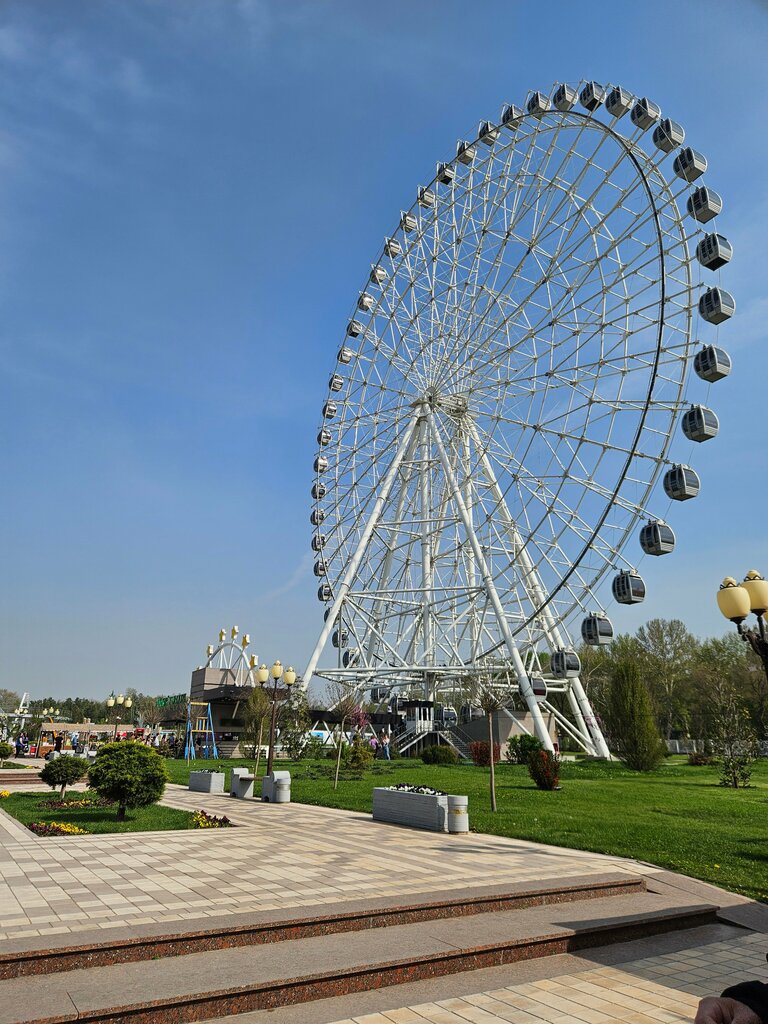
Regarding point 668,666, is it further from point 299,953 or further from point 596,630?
point 299,953

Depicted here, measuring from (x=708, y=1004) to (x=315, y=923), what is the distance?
4.99 m

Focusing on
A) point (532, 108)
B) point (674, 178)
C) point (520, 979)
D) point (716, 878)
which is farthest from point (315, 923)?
point (532, 108)

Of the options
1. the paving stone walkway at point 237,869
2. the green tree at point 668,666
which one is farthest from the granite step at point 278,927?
the green tree at point 668,666

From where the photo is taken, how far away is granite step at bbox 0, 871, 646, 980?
579cm

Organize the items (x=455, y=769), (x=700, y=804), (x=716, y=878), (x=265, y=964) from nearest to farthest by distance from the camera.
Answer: (x=265, y=964) < (x=716, y=878) < (x=700, y=804) < (x=455, y=769)

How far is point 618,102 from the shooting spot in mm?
22734

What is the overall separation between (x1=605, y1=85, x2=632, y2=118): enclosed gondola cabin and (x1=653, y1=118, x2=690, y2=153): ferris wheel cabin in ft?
4.60

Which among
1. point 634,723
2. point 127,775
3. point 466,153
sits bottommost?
point 127,775

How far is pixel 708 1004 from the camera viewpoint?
2828 millimetres

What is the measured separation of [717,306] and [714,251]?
63.7 inches

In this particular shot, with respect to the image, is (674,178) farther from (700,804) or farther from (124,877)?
(124,877)

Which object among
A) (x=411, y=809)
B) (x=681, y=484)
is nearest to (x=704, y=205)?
(x=681, y=484)

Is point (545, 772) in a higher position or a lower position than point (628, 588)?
lower

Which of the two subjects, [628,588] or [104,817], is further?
[628,588]
